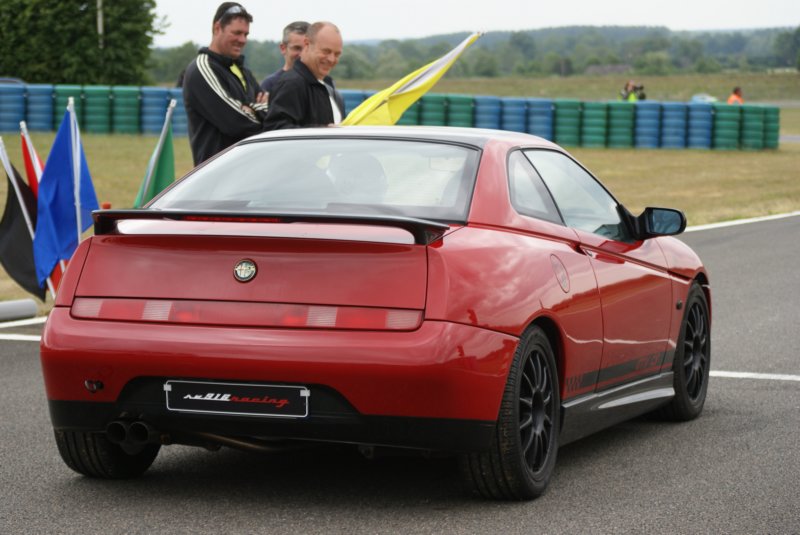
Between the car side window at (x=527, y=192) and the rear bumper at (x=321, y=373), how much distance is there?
784 millimetres

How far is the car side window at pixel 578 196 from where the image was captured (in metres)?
6.05

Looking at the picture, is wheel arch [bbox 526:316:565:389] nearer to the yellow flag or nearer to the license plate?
the license plate

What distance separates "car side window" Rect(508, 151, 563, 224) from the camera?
561 centimetres

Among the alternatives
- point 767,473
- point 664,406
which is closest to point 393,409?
point 767,473

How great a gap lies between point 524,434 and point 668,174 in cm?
2670

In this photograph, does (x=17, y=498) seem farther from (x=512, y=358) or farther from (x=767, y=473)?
(x=767, y=473)

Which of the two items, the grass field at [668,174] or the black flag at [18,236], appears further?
the grass field at [668,174]

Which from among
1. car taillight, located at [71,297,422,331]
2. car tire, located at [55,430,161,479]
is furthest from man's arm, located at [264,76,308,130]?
car taillight, located at [71,297,422,331]

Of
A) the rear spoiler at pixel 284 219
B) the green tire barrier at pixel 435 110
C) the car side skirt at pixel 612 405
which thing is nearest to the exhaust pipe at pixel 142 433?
the rear spoiler at pixel 284 219

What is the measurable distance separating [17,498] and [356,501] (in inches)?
48.5

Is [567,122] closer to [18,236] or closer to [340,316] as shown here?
[18,236]

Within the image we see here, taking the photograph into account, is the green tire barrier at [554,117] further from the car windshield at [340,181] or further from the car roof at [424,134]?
the car windshield at [340,181]

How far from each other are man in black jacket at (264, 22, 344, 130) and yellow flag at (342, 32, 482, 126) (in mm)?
981

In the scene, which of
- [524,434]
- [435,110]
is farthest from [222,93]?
[435,110]
